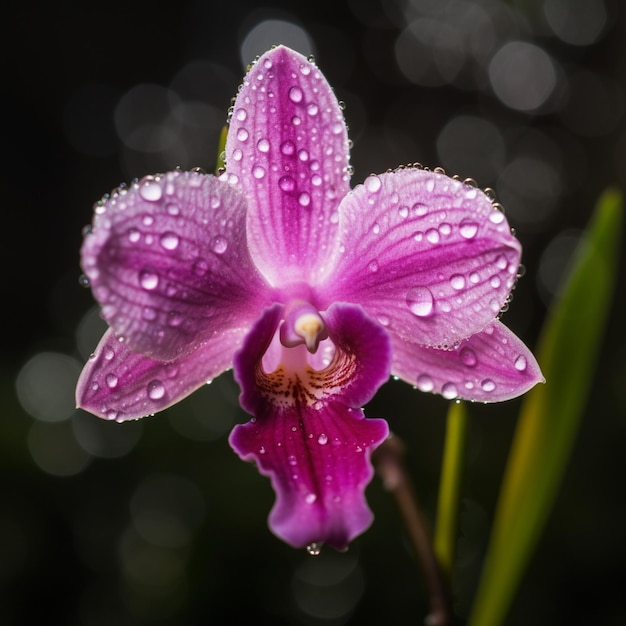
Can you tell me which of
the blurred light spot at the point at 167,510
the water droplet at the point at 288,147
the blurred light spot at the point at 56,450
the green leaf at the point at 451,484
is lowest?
the blurred light spot at the point at 167,510

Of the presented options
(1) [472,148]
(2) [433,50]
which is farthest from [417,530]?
(2) [433,50]

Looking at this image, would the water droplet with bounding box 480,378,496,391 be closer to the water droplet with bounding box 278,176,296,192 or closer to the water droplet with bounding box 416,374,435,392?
the water droplet with bounding box 416,374,435,392

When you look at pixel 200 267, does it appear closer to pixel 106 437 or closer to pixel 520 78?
pixel 106 437

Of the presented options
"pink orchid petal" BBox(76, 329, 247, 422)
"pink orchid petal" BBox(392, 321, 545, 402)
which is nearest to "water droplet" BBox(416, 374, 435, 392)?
"pink orchid petal" BBox(392, 321, 545, 402)

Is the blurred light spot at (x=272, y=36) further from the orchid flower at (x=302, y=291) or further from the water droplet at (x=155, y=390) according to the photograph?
the water droplet at (x=155, y=390)

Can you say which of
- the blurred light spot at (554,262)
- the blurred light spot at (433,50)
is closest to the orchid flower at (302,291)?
the blurred light spot at (554,262)

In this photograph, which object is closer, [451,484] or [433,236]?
[433,236]
